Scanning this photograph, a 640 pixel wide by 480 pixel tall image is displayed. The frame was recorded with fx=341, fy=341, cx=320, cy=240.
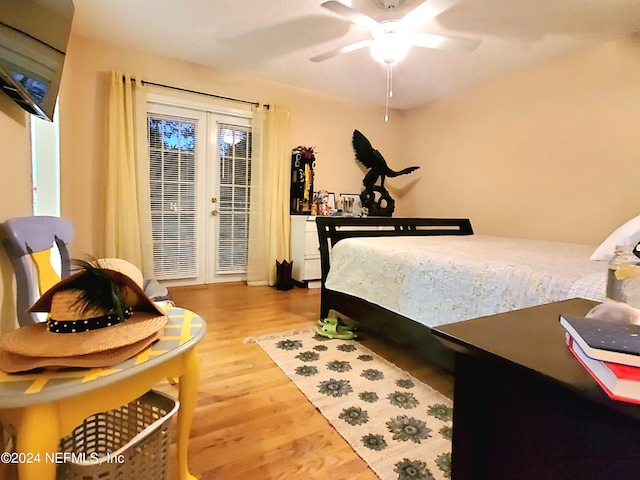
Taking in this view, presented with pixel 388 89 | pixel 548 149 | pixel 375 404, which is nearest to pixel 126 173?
pixel 375 404

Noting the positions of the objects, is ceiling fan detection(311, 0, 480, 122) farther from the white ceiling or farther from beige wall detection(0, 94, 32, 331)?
beige wall detection(0, 94, 32, 331)

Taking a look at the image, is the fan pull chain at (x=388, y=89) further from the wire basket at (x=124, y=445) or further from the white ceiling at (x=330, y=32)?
the wire basket at (x=124, y=445)

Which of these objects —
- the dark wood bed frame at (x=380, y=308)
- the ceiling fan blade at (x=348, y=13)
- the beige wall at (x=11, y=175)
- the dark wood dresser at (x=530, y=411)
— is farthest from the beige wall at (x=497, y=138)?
the dark wood dresser at (x=530, y=411)

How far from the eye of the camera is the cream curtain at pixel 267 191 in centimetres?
391

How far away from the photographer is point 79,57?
309 cm

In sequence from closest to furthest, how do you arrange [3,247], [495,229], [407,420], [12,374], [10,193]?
[12,374] < [3,247] < [10,193] < [407,420] < [495,229]

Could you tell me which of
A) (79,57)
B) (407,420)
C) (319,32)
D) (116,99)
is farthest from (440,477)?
(79,57)

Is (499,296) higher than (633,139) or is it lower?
lower

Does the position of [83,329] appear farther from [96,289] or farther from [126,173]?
[126,173]

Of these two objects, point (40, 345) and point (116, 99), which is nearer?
point (40, 345)

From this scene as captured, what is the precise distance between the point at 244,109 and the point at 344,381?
323 centimetres

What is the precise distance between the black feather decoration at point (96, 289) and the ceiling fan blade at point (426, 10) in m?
2.09

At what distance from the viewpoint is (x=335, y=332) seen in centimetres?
240

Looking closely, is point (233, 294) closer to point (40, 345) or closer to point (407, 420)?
point (407, 420)
